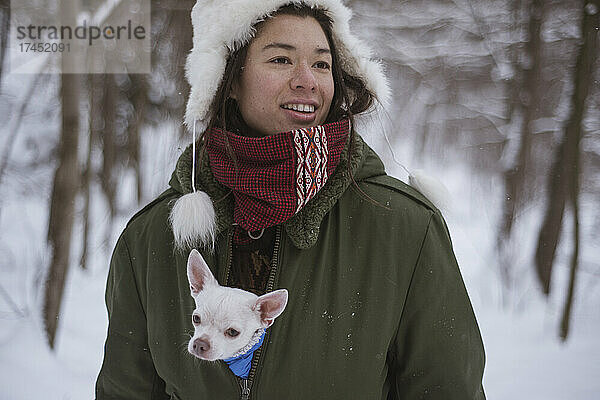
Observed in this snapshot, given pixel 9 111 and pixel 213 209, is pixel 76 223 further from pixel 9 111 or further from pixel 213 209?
pixel 213 209

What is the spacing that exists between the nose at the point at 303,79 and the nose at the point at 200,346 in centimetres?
40

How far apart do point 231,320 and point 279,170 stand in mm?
232

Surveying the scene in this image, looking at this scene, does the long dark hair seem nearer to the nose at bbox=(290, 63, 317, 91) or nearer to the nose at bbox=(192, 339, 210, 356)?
the nose at bbox=(290, 63, 317, 91)

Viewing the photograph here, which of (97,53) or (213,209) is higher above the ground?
(97,53)

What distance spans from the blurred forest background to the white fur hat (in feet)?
2.86

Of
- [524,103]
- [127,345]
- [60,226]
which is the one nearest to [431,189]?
[127,345]

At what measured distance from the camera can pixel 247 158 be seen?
849mm

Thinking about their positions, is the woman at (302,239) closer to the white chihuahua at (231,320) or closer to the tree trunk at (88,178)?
the white chihuahua at (231,320)

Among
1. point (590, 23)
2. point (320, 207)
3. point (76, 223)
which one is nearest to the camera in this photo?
point (320, 207)

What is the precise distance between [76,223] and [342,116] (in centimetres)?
125

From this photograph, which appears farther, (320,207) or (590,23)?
(590,23)

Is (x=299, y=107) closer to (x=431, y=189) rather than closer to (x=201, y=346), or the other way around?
(x=431, y=189)

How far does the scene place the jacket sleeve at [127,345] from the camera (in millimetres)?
947

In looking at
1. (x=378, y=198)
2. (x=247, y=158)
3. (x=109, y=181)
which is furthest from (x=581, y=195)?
(x=109, y=181)
